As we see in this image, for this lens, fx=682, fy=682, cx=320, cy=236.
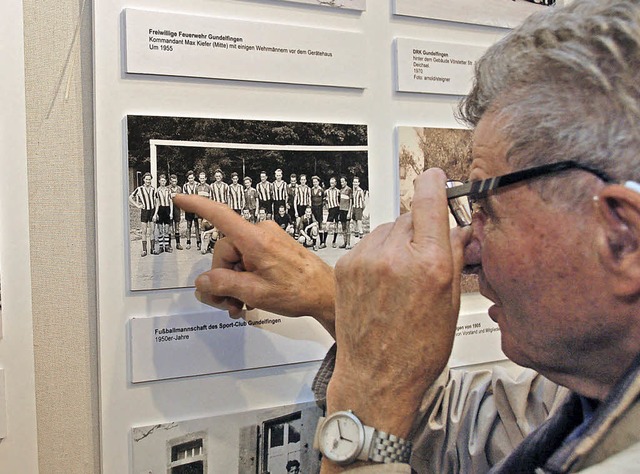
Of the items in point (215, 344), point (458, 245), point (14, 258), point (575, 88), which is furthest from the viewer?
point (215, 344)

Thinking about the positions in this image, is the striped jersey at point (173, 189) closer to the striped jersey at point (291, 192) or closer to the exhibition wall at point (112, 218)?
the exhibition wall at point (112, 218)

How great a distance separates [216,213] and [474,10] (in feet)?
1.96

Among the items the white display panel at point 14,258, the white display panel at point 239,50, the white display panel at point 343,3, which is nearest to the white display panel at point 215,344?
the white display panel at point 14,258

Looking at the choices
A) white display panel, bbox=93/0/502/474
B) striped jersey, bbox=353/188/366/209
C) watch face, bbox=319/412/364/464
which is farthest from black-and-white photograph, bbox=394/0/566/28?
watch face, bbox=319/412/364/464

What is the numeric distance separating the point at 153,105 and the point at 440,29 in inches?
19.9

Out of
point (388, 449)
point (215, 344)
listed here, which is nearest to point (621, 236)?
point (388, 449)

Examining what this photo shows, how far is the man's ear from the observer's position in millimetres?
641

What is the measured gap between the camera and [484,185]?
74 cm

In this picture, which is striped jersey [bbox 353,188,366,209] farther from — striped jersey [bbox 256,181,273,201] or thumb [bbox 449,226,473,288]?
thumb [bbox 449,226,473,288]

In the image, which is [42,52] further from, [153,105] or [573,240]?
[573,240]

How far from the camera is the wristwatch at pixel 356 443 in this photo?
0.74 metres

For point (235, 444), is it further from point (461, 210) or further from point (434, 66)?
point (434, 66)

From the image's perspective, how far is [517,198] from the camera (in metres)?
0.72

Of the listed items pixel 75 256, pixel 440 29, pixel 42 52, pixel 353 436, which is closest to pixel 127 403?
pixel 75 256
